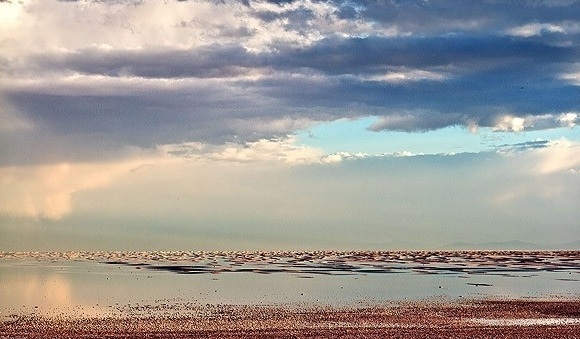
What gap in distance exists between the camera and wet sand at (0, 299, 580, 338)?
3334cm

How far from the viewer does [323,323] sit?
36969mm

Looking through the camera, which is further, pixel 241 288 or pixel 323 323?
pixel 241 288

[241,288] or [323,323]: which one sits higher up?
[241,288]

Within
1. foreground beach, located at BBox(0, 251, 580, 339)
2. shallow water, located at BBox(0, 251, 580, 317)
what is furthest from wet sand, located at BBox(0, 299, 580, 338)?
shallow water, located at BBox(0, 251, 580, 317)

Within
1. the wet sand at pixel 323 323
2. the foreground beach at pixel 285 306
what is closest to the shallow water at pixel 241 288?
the foreground beach at pixel 285 306

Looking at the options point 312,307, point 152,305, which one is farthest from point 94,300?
point 312,307

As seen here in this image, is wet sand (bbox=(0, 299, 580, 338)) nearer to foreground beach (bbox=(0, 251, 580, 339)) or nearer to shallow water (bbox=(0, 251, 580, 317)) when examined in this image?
foreground beach (bbox=(0, 251, 580, 339))

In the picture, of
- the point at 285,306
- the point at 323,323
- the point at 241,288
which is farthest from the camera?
the point at 241,288

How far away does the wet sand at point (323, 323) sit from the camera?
109ft

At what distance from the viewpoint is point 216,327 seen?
35438mm

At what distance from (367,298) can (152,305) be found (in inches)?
548

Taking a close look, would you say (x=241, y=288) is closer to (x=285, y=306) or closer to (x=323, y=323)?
(x=285, y=306)

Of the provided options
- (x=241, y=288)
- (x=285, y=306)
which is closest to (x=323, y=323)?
(x=285, y=306)

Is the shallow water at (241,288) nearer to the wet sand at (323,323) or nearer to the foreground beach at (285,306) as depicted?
the foreground beach at (285,306)
